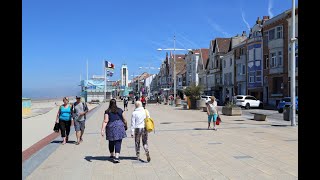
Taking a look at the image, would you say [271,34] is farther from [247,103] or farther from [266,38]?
[247,103]

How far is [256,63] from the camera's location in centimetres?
5197

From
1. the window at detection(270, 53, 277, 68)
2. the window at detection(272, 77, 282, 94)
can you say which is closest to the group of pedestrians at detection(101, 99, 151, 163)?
the window at detection(272, 77, 282, 94)

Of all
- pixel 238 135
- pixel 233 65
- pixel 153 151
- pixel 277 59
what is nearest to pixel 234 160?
pixel 153 151

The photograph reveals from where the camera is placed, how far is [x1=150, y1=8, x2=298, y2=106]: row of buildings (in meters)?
45.0

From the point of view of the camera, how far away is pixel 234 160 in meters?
9.38

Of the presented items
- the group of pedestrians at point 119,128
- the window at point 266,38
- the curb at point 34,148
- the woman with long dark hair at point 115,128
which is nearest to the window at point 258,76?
the window at point 266,38

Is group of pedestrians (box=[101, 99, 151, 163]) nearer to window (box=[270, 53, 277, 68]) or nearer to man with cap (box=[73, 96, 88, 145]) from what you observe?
man with cap (box=[73, 96, 88, 145])

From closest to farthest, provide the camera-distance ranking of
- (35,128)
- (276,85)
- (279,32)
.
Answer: (35,128), (279,32), (276,85)

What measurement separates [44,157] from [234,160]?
191 inches

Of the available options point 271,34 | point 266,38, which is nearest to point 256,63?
point 266,38

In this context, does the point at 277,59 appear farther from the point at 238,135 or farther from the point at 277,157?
the point at 277,157

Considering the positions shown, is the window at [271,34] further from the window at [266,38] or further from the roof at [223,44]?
the roof at [223,44]

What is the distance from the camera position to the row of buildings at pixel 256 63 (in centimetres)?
4500

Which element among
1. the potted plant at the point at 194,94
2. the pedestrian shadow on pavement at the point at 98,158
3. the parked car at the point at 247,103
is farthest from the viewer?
the parked car at the point at 247,103
